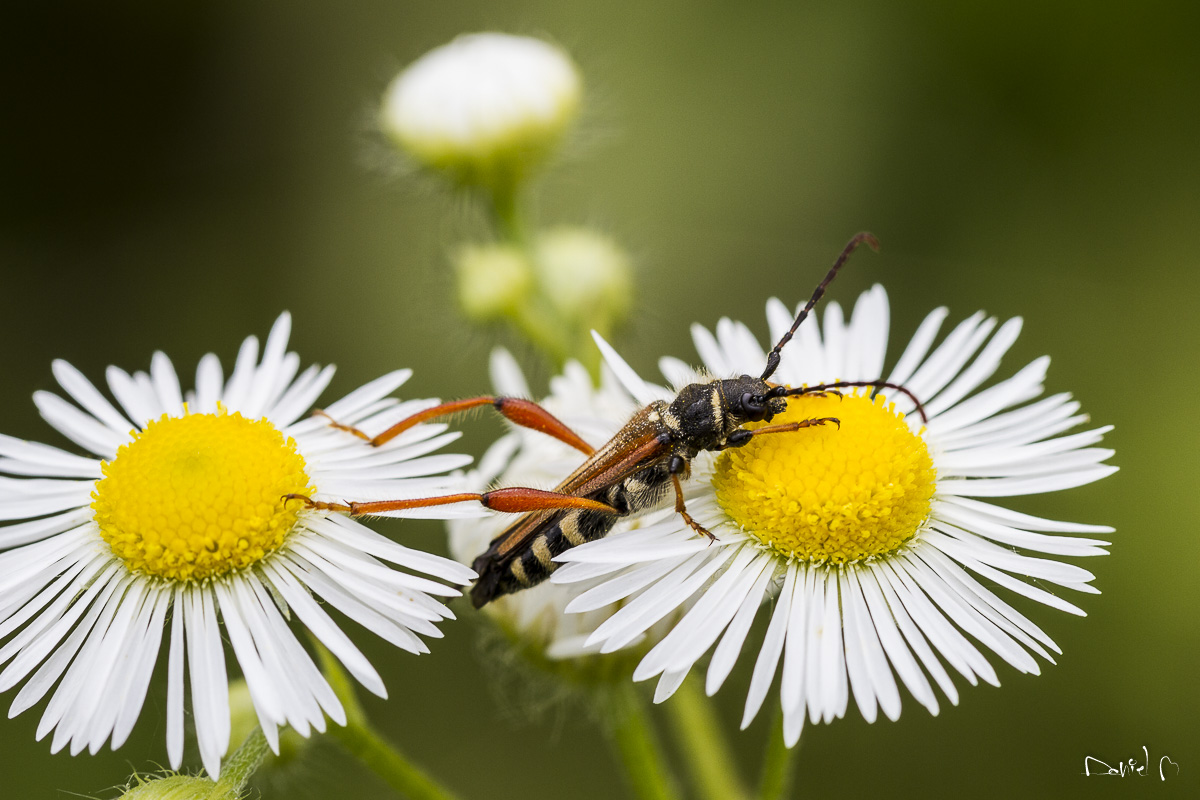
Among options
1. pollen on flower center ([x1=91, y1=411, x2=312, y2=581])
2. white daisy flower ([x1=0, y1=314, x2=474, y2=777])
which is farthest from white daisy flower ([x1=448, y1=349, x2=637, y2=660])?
pollen on flower center ([x1=91, y1=411, x2=312, y2=581])

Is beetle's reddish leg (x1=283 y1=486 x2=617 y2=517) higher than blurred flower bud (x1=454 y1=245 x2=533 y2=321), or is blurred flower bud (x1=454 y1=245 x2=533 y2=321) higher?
blurred flower bud (x1=454 y1=245 x2=533 y2=321)

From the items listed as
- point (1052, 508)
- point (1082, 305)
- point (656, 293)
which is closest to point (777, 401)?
point (1052, 508)

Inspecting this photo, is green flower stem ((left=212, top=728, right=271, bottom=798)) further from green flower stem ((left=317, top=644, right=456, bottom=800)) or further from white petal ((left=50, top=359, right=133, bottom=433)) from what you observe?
white petal ((left=50, top=359, right=133, bottom=433))

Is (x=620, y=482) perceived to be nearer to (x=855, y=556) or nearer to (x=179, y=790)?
(x=855, y=556)

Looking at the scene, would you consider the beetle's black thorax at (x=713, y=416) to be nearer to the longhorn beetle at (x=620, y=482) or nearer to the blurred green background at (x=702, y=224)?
the longhorn beetle at (x=620, y=482)

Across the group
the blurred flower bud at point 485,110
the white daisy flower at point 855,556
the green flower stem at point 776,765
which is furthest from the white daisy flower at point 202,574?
the blurred flower bud at point 485,110
